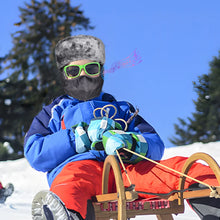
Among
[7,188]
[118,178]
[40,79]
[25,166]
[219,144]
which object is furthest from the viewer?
[40,79]

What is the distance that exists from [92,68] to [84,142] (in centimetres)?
74

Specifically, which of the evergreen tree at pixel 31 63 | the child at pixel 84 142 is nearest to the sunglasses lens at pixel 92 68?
the child at pixel 84 142

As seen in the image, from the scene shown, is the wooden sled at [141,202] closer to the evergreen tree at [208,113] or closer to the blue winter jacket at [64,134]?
the blue winter jacket at [64,134]

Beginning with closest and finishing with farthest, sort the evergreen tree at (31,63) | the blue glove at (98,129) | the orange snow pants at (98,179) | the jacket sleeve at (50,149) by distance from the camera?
1. the orange snow pants at (98,179)
2. the blue glove at (98,129)
3. the jacket sleeve at (50,149)
4. the evergreen tree at (31,63)

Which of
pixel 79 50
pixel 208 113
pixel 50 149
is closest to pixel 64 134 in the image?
pixel 50 149

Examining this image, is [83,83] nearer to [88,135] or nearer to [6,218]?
[88,135]

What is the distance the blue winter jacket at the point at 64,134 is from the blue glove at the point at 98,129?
0.12 m

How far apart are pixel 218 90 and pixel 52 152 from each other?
17606 millimetres

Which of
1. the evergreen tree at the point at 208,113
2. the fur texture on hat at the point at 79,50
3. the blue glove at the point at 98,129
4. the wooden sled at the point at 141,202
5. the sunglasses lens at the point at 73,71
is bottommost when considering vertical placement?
the wooden sled at the point at 141,202

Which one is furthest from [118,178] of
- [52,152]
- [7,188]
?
[7,188]

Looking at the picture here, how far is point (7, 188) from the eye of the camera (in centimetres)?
639

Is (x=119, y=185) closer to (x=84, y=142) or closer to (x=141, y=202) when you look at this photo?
(x=141, y=202)

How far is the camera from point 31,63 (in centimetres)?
1678

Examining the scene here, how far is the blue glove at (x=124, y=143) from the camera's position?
228 cm
